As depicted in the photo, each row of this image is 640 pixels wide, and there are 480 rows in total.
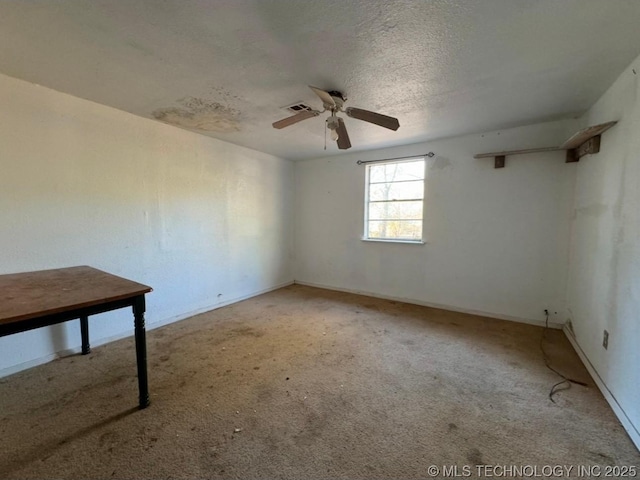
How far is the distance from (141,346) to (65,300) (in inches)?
20.0

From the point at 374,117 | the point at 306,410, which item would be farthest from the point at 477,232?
the point at 306,410

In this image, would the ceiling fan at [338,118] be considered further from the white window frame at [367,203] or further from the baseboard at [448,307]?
the baseboard at [448,307]

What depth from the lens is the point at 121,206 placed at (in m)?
2.86

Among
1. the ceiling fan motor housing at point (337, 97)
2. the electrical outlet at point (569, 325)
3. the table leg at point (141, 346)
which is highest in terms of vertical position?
the ceiling fan motor housing at point (337, 97)

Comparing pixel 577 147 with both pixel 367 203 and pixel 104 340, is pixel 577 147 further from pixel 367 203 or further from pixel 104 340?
pixel 104 340

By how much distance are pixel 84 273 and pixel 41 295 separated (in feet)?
2.16

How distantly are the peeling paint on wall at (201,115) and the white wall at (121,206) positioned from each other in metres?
0.25

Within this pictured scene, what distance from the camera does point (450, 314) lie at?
364 centimetres

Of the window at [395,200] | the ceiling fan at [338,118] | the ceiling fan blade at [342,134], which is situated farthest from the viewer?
the window at [395,200]

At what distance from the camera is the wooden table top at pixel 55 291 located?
1420mm

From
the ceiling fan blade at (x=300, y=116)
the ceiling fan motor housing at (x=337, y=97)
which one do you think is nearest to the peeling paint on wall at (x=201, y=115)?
the ceiling fan blade at (x=300, y=116)

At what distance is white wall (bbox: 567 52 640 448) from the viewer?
5.63 feet

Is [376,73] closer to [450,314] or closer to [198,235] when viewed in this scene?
[198,235]

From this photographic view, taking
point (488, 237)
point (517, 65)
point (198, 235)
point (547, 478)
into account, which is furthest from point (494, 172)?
point (198, 235)
